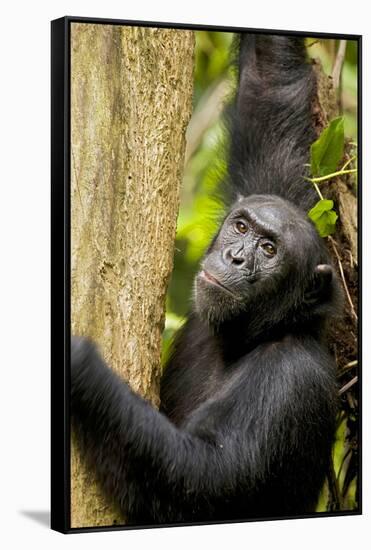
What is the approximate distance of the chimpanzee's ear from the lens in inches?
246

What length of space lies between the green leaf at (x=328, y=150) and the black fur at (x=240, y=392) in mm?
116

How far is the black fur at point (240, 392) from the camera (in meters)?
5.68

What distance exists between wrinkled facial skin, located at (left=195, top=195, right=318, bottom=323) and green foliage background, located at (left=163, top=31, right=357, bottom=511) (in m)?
0.62

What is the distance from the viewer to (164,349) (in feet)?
23.0

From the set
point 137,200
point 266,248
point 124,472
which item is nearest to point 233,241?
point 266,248

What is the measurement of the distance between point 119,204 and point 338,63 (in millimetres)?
1983

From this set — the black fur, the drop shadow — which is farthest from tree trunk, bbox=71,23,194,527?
the drop shadow

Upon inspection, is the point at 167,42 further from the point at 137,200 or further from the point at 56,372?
the point at 56,372

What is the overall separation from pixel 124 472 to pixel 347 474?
1804mm

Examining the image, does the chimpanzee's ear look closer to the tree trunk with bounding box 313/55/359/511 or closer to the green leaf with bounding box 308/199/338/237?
the green leaf with bounding box 308/199/338/237

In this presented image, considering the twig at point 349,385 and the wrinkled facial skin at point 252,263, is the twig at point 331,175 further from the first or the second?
the twig at point 349,385

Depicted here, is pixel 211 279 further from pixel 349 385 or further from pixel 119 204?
pixel 349 385

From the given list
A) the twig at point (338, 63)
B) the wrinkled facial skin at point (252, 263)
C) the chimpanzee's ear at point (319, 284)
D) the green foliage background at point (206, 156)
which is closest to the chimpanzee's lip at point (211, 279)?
Answer: the wrinkled facial skin at point (252, 263)

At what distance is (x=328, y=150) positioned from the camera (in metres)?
6.75
